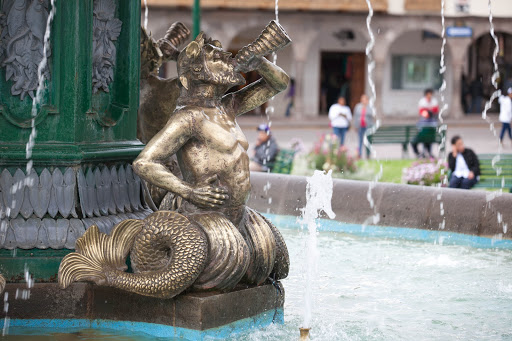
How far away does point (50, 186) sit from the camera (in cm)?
498

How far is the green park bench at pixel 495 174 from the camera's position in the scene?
37.1 ft

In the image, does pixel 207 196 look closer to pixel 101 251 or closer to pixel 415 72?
pixel 101 251

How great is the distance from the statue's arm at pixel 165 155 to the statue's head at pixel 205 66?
221 millimetres

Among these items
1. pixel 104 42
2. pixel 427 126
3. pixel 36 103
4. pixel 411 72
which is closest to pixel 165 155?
pixel 36 103

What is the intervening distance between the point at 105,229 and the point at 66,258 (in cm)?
41

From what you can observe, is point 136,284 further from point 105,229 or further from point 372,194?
point 372,194

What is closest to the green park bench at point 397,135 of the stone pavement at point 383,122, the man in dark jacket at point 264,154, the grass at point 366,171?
the stone pavement at point 383,122

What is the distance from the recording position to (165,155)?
468cm

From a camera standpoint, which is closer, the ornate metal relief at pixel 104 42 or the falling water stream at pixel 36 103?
the falling water stream at pixel 36 103

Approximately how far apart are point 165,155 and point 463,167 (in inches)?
293

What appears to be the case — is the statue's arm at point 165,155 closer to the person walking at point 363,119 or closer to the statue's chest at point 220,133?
the statue's chest at point 220,133

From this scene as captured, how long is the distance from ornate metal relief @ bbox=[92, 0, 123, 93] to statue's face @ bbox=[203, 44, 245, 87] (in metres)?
0.67

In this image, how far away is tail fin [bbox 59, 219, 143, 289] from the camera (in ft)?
15.3

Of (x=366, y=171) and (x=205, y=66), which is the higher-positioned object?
(x=205, y=66)
